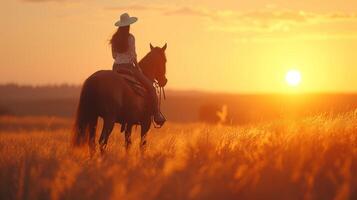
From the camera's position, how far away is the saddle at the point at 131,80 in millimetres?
13586

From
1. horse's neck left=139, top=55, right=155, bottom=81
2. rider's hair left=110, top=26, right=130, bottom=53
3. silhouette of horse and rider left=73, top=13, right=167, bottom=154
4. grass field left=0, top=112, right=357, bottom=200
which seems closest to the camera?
grass field left=0, top=112, right=357, bottom=200

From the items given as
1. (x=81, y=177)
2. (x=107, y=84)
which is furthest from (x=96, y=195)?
(x=107, y=84)

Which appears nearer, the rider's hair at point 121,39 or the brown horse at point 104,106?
the brown horse at point 104,106

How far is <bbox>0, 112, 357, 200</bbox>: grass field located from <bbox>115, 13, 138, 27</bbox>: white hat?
2.95m

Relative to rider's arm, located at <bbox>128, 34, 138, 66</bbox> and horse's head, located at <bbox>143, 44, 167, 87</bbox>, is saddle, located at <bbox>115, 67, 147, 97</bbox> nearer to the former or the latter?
rider's arm, located at <bbox>128, 34, 138, 66</bbox>

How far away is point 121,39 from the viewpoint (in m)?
13.5

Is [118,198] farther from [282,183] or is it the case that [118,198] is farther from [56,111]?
[56,111]

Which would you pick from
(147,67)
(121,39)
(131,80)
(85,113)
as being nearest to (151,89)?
(131,80)

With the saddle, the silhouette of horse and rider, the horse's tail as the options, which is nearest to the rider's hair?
the silhouette of horse and rider

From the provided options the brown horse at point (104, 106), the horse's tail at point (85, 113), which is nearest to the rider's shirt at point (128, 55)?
the brown horse at point (104, 106)

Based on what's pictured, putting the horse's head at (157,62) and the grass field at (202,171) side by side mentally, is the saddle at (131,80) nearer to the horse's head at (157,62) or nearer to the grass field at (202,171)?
the horse's head at (157,62)

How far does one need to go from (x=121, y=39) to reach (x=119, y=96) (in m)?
0.97

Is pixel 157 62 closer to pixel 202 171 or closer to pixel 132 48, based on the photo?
pixel 132 48

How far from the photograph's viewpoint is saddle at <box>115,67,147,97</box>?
13.6 m
